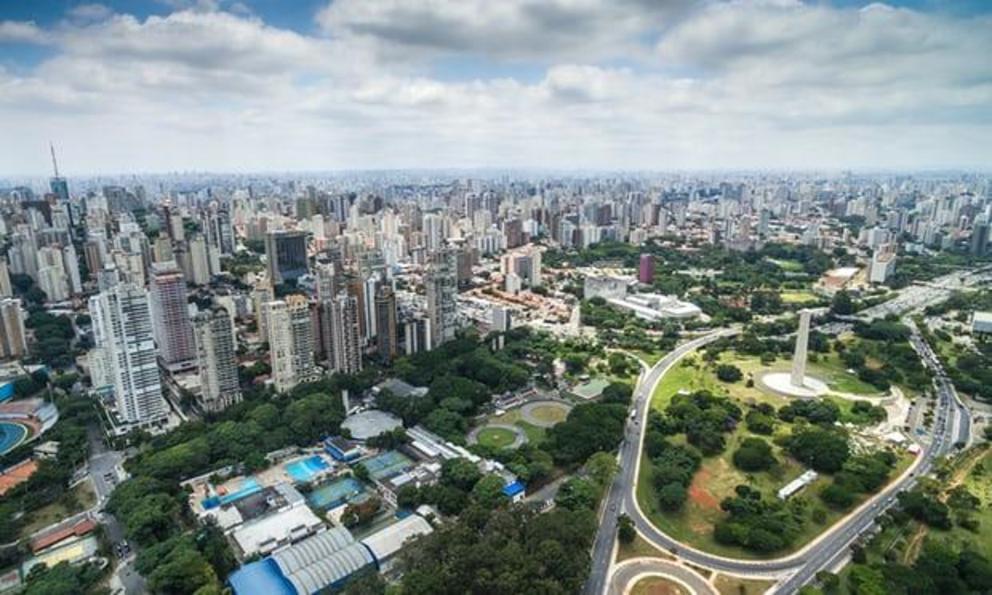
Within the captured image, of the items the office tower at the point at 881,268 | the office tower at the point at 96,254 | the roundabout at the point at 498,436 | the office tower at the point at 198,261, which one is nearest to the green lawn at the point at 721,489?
the roundabout at the point at 498,436

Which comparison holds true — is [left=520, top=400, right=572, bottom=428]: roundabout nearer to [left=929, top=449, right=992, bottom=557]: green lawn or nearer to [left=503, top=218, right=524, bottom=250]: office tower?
[left=929, top=449, right=992, bottom=557]: green lawn

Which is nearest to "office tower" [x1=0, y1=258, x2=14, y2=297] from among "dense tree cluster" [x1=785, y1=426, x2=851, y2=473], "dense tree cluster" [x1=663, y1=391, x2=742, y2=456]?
"dense tree cluster" [x1=663, y1=391, x2=742, y2=456]

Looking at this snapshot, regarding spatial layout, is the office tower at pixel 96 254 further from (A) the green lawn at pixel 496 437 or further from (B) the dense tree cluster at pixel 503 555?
(B) the dense tree cluster at pixel 503 555

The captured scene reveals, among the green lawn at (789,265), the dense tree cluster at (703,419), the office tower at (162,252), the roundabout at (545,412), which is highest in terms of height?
the office tower at (162,252)

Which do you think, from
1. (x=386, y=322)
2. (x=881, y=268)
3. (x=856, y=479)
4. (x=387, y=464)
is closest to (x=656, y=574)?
(x=856, y=479)

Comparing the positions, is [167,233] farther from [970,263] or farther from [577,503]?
[970,263]

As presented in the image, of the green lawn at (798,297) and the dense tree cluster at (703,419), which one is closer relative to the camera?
the dense tree cluster at (703,419)

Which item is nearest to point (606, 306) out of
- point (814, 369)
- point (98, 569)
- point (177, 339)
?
point (814, 369)
